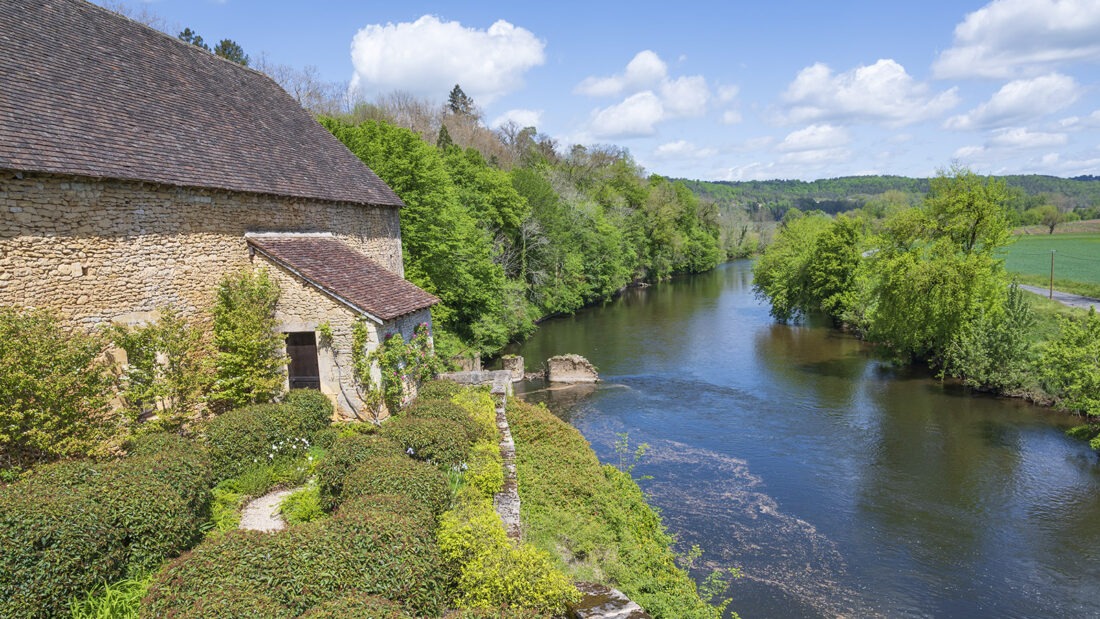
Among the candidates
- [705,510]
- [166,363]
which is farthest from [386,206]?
[705,510]

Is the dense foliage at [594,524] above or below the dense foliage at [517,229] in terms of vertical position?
below

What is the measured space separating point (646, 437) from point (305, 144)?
45.1 ft

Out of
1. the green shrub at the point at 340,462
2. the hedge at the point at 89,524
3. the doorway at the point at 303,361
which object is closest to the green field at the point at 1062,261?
the doorway at the point at 303,361

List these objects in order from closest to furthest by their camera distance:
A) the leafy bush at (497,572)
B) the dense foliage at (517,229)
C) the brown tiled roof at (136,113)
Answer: the leafy bush at (497,572)
the brown tiled roof at (136,113)
the dense foliage at (517,229)

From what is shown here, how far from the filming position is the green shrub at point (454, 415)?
37.6ft

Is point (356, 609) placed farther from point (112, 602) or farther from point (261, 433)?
point (261, 433)

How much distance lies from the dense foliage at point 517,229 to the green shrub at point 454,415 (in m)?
14.0

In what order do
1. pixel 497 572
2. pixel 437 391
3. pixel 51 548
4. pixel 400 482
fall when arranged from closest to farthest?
pixel 51 548, pixel 497 572, pixel 400 482, pixel 437 391

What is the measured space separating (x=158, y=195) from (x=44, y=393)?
13.8ft

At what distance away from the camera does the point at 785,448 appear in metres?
18.9

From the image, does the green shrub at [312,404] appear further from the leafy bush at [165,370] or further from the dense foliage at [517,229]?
the dense foliage at [517,229]

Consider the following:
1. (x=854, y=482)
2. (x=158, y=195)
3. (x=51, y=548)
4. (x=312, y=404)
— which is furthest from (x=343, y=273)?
(x=854, y=482)

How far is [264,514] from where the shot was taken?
891cm

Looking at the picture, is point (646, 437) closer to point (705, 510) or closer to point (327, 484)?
point (705, 510)
